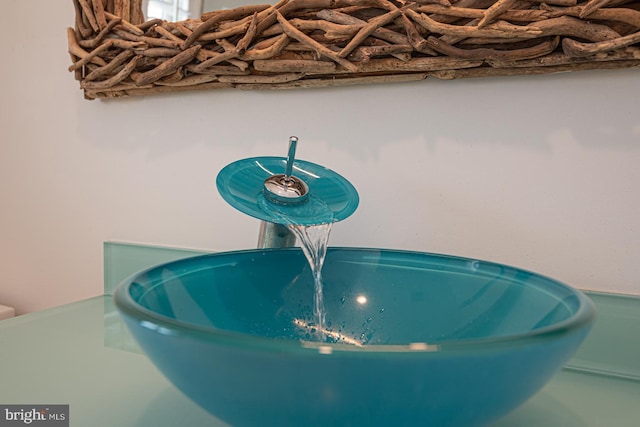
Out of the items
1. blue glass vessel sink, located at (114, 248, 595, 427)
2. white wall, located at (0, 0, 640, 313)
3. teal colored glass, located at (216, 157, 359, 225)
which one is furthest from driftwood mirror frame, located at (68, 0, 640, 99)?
blue glass vessel sink, located at (114, 248, 595, 427)

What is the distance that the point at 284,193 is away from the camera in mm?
628

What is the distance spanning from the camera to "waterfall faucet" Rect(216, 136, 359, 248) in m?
0.60

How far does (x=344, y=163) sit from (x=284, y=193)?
0.17m

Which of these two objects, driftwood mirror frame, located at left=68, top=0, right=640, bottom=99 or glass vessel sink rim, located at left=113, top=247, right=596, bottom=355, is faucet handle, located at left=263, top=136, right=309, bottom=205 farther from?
glass vessel sink rim, located at left=113, top=247, right=596, bottom=355

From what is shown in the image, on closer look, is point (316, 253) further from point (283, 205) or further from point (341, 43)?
point (341, 43)

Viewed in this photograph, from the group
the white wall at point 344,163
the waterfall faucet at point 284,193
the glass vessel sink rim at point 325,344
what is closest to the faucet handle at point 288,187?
the waterfall faucet at point 284,193

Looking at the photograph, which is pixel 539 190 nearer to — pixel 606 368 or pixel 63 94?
pixel 606 368

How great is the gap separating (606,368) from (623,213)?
18cm

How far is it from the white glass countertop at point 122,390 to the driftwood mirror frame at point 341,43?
36 cm

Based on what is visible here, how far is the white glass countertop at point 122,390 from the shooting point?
481mm

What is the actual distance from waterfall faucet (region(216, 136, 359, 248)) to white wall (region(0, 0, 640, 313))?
10 centimetres

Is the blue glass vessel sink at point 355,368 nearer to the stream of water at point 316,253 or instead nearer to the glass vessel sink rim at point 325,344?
the glass vessel sink rim at point 325,344

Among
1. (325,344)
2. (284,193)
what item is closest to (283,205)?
(284,193)

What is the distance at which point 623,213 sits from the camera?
0.62 meters
